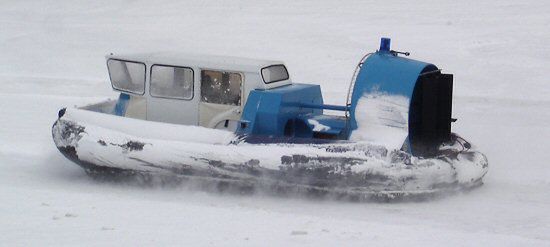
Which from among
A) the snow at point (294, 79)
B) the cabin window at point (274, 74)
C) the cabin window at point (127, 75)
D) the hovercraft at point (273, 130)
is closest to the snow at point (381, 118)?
the hovercraft at point (273, 130)

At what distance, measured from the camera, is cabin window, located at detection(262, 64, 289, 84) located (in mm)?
9070

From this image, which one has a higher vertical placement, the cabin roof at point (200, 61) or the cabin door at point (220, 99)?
the cabin roof at point (200, 61)

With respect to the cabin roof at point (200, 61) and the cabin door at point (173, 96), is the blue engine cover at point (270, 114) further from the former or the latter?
the cabin door at point (173, 96)

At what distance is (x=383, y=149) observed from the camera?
7.98 metres

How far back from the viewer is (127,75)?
955 cm

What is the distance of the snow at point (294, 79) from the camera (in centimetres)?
676

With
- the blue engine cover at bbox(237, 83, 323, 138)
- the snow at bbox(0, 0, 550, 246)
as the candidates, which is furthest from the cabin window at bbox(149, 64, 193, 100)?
the snow at bbox(0, 0, 550, 246)

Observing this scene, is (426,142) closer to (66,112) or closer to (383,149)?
(383,149)

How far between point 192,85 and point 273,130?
3.31 feet

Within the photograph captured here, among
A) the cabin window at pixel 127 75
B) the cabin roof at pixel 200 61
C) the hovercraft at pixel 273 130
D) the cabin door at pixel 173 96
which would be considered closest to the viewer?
the hovercraft at pixel 273 130

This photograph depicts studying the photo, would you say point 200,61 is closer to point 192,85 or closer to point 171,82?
point 192,85

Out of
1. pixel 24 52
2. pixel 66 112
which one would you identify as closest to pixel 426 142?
pixel 66 112

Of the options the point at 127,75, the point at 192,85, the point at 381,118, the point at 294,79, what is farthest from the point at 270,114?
the point at 294,79

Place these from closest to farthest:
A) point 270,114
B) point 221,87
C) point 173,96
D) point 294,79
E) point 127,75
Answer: point 270,114 < point 221,87 < point 173,96 < point 127,75 < point 294,79
